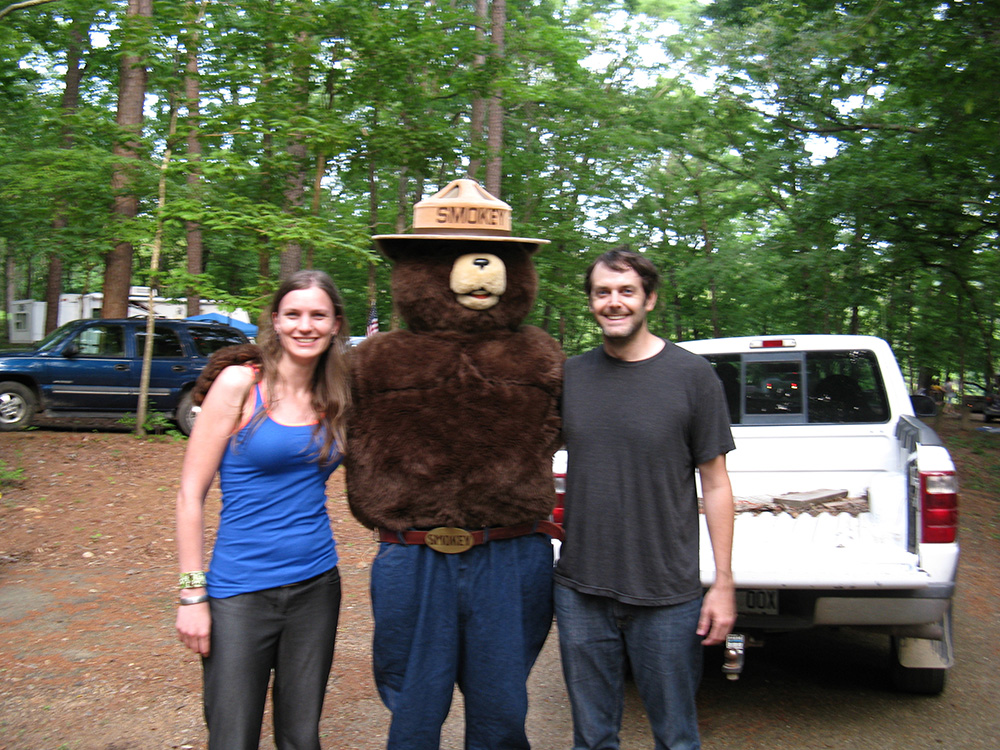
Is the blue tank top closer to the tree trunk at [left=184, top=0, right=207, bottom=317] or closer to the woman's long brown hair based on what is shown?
the woman's long brown hair

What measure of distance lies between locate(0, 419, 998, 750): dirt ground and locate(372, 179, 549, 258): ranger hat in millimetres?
2191

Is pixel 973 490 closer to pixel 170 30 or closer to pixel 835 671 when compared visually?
pixel 835 671

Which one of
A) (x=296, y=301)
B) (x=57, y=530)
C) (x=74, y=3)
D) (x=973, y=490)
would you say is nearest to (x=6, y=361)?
(x=74, y=3)

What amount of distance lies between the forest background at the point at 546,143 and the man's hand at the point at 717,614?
23.1 ft

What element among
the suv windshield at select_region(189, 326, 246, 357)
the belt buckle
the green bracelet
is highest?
the suv windshield at select_region(189, 326, 246, 357)

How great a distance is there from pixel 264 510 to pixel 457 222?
113 centimetres

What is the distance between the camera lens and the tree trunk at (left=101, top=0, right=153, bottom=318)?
33.2 ft

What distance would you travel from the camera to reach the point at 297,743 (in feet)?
8.48

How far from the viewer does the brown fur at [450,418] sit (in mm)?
2713

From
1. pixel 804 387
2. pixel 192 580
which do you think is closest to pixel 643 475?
pixel 192 580

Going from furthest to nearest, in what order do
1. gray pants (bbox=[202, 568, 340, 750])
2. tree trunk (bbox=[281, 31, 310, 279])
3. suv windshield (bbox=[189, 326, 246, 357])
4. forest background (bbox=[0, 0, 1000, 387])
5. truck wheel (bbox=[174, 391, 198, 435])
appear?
suv windshield (bbox=[189, 326, 246, 357])
truck wheel (bbox=[174, 391, 198, 435])
tree trunk (bbox=[281, 31, 310, 279])
forest background (bbox=[0, 0, 1000, 387])
gray pants (bbox=[202, 568, 340, 750])

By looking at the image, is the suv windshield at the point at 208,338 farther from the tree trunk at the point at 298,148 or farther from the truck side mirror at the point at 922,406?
the truck side mirror at the point at 922,406

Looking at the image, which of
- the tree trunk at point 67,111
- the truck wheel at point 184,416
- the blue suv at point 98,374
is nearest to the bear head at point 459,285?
the tree trunk at point 67,111

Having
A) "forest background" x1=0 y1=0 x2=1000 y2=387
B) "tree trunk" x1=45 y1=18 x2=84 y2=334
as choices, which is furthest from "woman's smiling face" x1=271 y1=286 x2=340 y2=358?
"tree trunk" x1=45 y1=18 x2=84 y2=334
